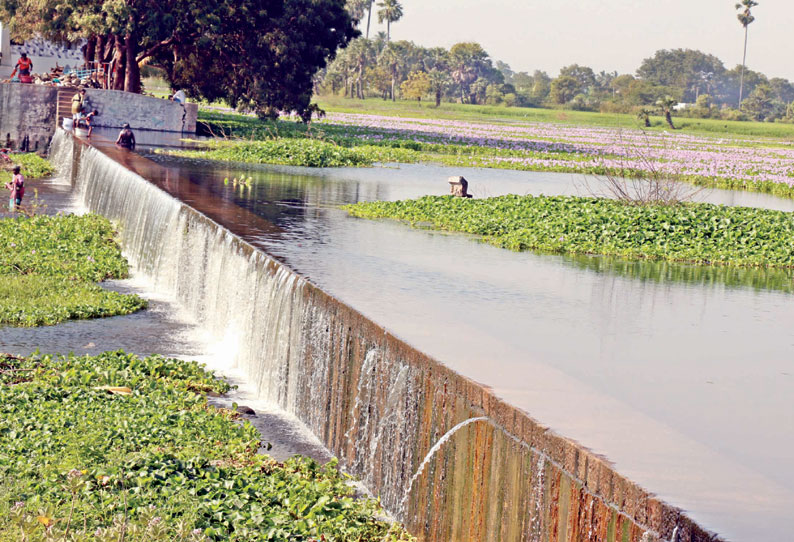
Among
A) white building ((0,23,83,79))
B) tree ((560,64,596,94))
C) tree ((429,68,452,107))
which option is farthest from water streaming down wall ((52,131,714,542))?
tree ((560,64,596,94))

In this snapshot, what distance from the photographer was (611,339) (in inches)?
349

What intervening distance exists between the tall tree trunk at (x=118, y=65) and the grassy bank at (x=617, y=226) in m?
24.7

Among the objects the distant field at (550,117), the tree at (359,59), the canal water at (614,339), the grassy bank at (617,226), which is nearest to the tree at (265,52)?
the grassy bank at (617,226)

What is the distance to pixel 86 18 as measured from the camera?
36500 mm

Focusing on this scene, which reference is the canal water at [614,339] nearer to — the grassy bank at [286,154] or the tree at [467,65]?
the grassy bank at [286,154]

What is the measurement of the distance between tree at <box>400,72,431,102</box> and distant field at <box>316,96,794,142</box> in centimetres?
833

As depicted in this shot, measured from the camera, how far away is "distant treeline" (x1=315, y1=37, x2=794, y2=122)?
403ft

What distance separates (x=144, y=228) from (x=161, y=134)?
65.1 feet

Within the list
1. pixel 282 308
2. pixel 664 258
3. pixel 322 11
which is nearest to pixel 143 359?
pixel 282 308

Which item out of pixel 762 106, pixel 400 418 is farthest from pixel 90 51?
pixel 762 106

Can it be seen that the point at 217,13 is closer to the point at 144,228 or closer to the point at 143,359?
the point at 144,228

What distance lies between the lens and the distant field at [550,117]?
283 ft

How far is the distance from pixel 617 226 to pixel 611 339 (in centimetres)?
729

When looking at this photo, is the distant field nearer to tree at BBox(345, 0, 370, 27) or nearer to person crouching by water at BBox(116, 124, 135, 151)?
tree at BBox(345, 0, 370, 27)
